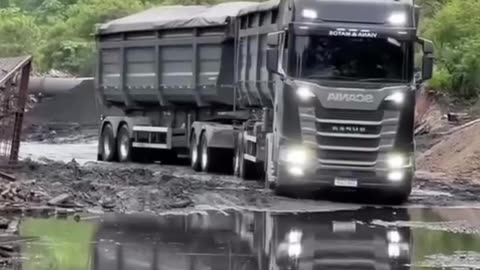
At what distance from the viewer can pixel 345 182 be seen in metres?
21.2

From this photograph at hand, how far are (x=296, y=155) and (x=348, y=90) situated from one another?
1.54 m

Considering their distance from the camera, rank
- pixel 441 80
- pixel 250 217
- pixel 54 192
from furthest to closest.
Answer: pixel 441 80 → pixel 54 192 → pixel 250 217

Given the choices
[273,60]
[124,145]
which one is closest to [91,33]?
[124,145]

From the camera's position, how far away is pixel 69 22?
75625 millimetres

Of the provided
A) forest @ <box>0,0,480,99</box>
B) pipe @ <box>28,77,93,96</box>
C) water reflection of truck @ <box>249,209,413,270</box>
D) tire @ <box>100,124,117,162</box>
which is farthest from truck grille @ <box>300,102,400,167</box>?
pipe @ <box>28,77,93,96</box>

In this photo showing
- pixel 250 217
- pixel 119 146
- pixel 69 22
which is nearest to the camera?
pixel 250 217

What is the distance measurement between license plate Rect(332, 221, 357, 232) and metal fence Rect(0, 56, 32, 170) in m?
7.17

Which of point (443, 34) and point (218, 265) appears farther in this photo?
point (443, 34)

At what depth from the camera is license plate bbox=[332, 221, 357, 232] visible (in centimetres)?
1731

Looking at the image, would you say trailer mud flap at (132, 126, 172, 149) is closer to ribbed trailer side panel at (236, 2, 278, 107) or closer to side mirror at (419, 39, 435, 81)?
ribbed trailer side panel at (236, 2, 278, 107)

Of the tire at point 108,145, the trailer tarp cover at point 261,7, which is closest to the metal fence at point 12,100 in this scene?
the trailer tarp cover at point 261,7

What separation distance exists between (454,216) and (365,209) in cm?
169

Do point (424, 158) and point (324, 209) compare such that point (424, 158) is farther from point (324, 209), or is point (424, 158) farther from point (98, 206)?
point (98, 206)

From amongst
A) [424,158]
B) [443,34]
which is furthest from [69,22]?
[424,158]
